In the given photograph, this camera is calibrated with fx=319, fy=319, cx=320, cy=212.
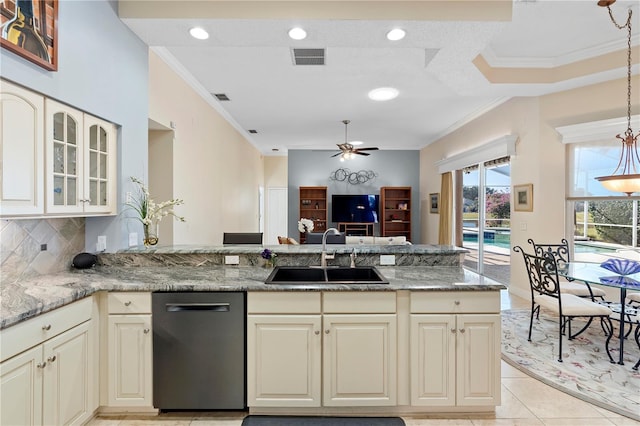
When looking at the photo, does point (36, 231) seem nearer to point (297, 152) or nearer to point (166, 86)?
point (166, 86)

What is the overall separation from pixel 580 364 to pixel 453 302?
1815 millimetres

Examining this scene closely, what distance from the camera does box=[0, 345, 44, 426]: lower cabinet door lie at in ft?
4.82

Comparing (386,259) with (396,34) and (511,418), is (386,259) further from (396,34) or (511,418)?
(396,34)

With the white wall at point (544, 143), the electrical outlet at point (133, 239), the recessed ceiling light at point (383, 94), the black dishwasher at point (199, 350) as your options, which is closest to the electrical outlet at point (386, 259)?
the black dishwasher at point (199, 350)

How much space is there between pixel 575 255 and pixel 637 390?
2449 mm

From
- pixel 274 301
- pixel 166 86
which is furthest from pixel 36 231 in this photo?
pixel 166 86

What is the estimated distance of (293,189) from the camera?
9.02 m

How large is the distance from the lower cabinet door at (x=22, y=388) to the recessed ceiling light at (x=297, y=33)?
8.94 feet

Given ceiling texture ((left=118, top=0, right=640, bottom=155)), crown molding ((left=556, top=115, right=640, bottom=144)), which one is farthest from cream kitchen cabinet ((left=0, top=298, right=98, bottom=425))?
crown molding ((left=556, top=115, right=640, bottom=144))

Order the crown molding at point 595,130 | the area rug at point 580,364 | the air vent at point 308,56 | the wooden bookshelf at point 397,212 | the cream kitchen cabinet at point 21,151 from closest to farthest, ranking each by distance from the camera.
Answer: the cream kitchen cabinet at point 21,151
the area rug at point 580,364
the air vent at point 308,56
the crown molding at point 595,130
the wooden bookshelf at point 397,212

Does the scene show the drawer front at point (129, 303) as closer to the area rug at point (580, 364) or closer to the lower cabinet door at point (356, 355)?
the lower cabinet door at point (356, 355)

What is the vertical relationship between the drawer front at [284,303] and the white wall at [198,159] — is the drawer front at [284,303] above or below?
below

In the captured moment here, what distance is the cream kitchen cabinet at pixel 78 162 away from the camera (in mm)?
1933

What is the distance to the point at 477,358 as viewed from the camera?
2.11 meters
